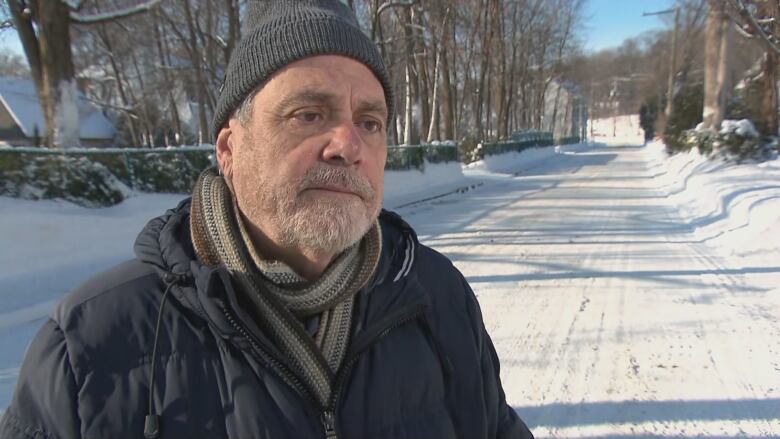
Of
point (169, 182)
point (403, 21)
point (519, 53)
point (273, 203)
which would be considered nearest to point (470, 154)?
point (403, 21)

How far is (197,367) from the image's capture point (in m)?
1.22

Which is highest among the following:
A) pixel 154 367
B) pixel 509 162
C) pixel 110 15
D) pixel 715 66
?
pixel 110 15

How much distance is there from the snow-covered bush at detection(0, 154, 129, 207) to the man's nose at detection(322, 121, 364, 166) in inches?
315

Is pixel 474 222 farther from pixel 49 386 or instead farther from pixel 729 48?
pixel 729 48

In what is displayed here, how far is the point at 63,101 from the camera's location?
10016 mm

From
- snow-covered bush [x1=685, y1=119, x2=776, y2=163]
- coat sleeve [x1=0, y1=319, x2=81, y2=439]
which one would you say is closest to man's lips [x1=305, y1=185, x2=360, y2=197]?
coat sleeve [x1=0, y1=319, x2=81, y2=439]

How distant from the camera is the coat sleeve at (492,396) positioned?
1.64m

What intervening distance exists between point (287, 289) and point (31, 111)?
43.8 metres

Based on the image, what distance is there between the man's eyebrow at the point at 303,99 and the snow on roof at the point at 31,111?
3652 centimetres

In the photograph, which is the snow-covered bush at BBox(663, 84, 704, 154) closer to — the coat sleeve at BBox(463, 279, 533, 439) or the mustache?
the coat sleeve at BBox(463, 279, 533, 439)

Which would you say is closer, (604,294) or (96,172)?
(604,294)

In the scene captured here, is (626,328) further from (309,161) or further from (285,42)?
(285,42)

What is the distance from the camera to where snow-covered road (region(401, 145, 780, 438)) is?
10.4 ft

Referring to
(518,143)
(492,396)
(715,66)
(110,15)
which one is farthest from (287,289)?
(518,143)
